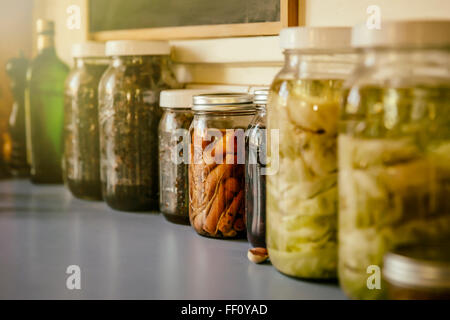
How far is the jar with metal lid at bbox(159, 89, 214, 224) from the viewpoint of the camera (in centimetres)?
109

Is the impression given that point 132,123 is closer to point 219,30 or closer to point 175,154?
point 175,154

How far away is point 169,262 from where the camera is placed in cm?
90

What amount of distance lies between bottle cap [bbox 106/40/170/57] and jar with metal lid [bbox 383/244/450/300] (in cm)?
74

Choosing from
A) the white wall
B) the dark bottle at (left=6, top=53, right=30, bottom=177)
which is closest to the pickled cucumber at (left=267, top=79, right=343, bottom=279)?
the white wall

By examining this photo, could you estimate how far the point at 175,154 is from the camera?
109cm

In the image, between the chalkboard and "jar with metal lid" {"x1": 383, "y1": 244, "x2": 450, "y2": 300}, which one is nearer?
"jar with metal lid" {"x1": 383, "y1": 244, "x2": 450, "y2": 300}

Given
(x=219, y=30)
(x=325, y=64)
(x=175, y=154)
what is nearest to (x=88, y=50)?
(x=219, y=30)

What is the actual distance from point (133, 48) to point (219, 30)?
0.18 metres

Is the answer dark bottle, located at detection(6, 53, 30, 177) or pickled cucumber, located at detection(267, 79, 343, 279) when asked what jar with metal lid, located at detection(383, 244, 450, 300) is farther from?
dark bottle, located at detection(6, 53, 30, 177)

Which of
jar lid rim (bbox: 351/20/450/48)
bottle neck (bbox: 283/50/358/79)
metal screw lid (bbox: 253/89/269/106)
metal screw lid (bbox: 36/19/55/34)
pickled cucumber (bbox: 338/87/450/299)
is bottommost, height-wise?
pickled cucumber (bbox: 338/87/450/299)

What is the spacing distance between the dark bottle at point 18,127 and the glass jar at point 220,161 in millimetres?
771
